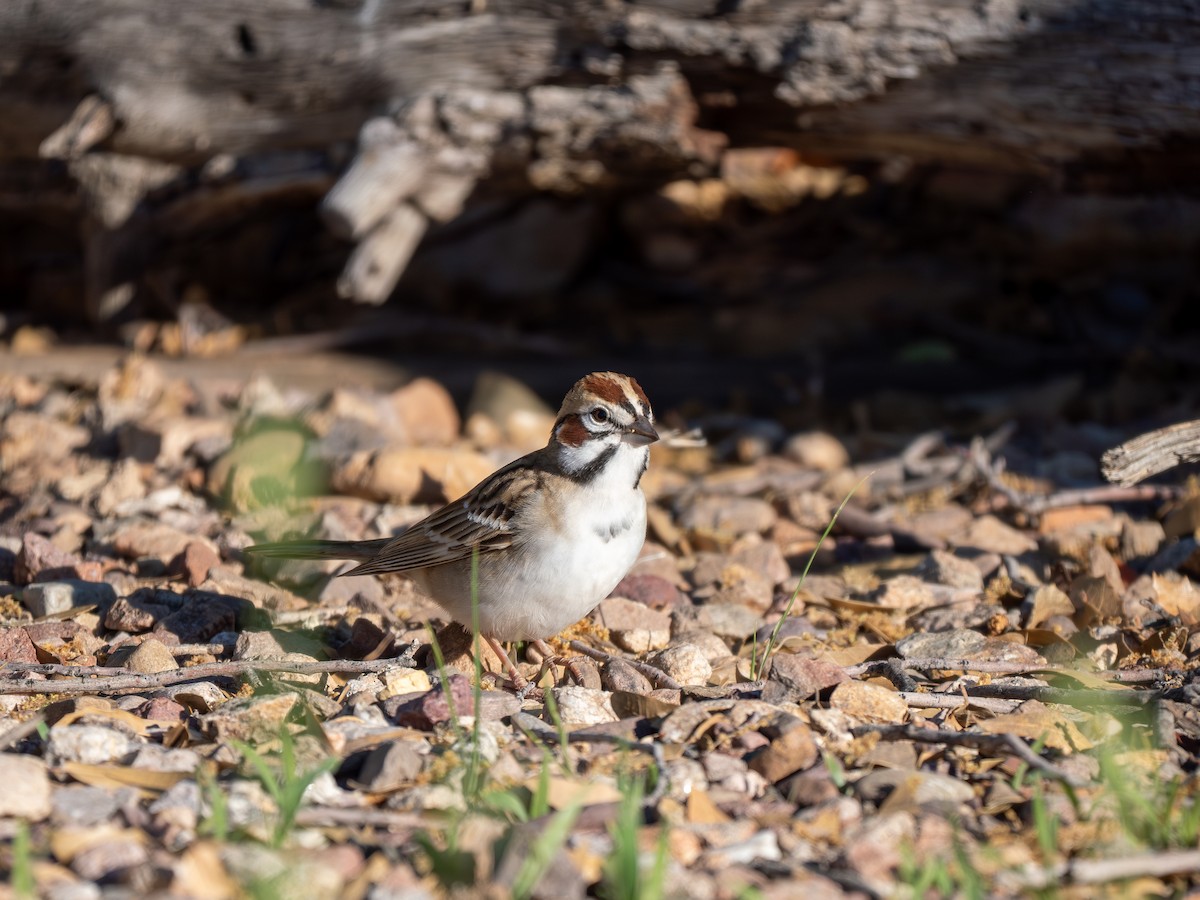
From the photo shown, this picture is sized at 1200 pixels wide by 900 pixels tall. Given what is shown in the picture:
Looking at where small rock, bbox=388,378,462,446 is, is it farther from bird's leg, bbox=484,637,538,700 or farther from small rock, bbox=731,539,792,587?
bird's leg, bbox=484,637,538,700

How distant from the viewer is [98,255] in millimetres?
8102

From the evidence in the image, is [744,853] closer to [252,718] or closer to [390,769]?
[390,769]

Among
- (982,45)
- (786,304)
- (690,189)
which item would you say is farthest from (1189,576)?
(690,189)

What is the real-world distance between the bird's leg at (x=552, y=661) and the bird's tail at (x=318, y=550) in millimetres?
690

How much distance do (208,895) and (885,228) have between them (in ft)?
25.1

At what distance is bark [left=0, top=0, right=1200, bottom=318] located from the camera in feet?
20.2

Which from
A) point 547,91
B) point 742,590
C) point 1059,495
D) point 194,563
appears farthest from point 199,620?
point 1059,495

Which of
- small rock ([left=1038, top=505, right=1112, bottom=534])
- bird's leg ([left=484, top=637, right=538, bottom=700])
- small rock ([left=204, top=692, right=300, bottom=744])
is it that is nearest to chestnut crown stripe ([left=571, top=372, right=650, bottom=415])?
bird's leg ([left=484, top=637, right=538, bottom=700])

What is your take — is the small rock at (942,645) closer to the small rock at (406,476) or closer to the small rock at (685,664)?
the small rock at (685,664)

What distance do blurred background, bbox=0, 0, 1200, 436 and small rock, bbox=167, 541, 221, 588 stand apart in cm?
214

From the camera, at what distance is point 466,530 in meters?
4.36

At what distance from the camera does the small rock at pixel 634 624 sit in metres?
4.45

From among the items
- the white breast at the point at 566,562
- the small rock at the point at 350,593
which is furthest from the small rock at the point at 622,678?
the small rock at the point at 350,593

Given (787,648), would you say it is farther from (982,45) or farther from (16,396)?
(16,396)
